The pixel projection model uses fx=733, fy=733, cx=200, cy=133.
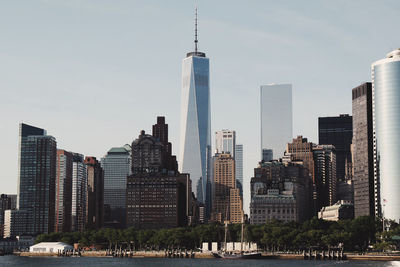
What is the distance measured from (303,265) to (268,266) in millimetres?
9405

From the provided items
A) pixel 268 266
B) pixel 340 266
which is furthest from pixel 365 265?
pixel 268 266

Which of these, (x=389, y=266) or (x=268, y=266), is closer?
(x=389, y=266)

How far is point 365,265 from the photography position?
193 metres

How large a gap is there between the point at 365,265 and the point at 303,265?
16.3 m

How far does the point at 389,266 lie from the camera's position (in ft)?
611

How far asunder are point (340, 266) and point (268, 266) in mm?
19999

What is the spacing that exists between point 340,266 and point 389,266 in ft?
40.3

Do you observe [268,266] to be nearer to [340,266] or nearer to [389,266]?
[340,266]

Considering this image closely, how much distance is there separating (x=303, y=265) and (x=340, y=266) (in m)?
11.6

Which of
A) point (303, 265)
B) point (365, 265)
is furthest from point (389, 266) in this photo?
point (303, 265)

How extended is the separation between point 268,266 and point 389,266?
32.1 meters

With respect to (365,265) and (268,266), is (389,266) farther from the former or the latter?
(268,266)

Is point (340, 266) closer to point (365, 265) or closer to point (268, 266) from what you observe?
point (365, 265)

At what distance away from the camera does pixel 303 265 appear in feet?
648
